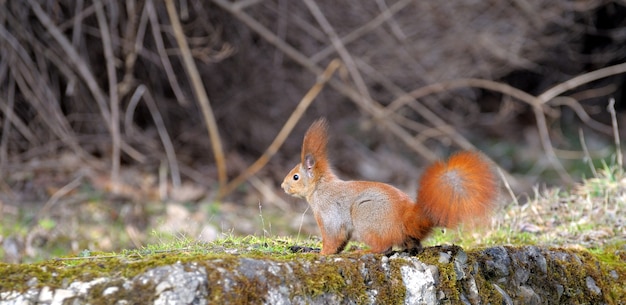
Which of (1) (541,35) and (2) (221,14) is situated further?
(1) (541,35)

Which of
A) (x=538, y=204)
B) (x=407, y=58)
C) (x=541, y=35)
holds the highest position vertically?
(x=541, y=35)

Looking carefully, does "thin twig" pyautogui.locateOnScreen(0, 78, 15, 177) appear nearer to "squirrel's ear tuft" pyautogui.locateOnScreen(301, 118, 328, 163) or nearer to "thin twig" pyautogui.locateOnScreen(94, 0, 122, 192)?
"thin twig" pyautogui.locateOnScreen(94, 0, 122, 192)

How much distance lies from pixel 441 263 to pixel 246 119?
23.7ft

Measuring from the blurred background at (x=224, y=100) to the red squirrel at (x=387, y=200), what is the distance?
8.84 feet

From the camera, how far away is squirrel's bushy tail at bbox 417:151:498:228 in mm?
2904

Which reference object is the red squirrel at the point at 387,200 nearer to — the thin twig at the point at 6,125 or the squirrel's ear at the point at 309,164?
the squirrel's ear at the point at 309,164

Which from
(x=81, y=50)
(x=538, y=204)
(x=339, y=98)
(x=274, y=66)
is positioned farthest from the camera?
(x=339, y=98)

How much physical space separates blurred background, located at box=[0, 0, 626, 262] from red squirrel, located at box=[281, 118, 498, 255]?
2694mm

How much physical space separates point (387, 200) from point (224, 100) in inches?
269

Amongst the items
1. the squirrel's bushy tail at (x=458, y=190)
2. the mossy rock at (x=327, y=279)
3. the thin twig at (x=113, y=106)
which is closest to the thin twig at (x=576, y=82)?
Result: the mossy rock at (x=327, y=279)

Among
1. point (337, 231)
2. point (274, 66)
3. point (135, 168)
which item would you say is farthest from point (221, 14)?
point (337, 231)

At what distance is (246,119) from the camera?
1013 centimetres

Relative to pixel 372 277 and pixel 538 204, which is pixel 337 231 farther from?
pixel 538 204

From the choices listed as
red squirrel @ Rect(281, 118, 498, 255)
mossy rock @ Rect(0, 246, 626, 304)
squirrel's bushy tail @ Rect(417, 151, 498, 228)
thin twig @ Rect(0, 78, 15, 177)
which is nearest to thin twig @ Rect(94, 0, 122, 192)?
thin twig @ Rect(0, 78, 15, 177)
